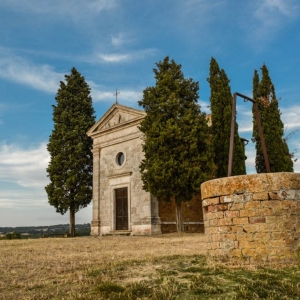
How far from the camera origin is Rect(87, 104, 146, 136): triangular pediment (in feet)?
67.2

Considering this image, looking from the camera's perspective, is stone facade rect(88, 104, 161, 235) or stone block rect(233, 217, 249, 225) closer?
stone block rect(233, 217, 249, 225)

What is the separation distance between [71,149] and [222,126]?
33.3ft

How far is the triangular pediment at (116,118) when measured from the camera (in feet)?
67.2

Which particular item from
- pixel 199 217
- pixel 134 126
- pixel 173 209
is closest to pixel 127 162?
pixel 134 126

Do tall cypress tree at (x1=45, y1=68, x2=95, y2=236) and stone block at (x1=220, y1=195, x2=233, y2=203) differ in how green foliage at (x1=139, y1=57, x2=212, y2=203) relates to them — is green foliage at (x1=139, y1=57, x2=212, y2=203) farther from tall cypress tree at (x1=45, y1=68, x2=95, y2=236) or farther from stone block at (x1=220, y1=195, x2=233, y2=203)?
stone block at (x1=220, y1=195, x2=233, y2=203)

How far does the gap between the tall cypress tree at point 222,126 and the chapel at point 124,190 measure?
3.16 m

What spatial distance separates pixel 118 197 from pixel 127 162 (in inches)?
86.0

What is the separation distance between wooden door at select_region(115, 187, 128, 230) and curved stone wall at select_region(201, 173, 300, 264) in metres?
14.7

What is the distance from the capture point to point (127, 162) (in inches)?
816

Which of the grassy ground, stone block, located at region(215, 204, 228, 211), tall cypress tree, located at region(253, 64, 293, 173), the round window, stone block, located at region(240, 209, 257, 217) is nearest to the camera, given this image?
the grassy ground

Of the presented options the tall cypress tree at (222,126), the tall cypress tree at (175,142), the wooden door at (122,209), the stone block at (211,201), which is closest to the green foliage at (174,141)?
the tall cypress tree at (175,142)

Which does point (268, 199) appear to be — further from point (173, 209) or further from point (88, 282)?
point (173, 209)

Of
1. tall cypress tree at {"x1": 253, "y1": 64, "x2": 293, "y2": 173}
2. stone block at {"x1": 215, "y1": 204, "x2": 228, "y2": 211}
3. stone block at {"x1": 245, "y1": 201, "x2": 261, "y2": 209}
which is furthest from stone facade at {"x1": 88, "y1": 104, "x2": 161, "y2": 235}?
stone block at {"x1": 245, "y1": 201, "x2": 261, "y2": 209}

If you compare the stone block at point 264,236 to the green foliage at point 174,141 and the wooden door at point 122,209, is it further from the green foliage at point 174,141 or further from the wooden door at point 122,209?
the wooden door at point 122,209
